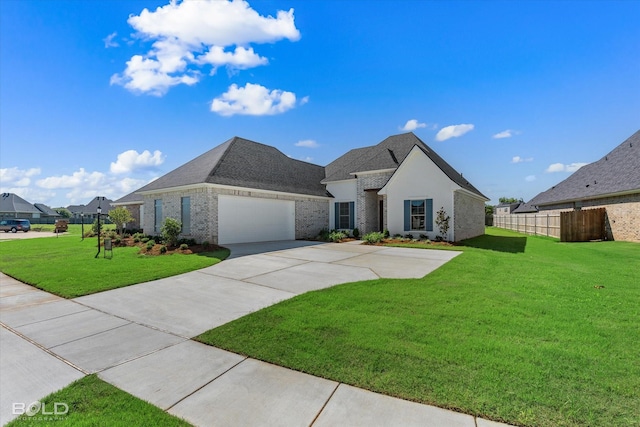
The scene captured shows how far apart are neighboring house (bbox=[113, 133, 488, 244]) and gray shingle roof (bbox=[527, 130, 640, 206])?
703 centimetres

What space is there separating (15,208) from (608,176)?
8120cm

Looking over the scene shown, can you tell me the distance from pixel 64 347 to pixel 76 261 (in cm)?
866

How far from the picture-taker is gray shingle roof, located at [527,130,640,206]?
17328mm

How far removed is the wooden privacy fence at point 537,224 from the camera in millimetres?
20155

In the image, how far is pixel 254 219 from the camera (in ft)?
55.3

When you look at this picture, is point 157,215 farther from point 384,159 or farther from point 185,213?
point 384,159

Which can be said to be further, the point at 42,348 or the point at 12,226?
the point at 12,226

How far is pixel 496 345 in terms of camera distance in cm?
372

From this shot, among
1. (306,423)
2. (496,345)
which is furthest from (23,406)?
(496,345)

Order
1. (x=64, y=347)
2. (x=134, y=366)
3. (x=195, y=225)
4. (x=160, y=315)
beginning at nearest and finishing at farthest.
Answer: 1. (x=134, y=366)
2. (x=64, y=347)
3. (x=160, y=315)
4. (x=195, y=225)

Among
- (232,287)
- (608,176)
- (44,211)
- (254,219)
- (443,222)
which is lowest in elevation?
(232,287)

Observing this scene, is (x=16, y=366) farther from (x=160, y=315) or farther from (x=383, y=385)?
(x=383, y=385)

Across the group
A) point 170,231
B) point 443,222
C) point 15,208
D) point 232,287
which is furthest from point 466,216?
point 15,208

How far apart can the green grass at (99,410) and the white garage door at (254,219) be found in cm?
1239
